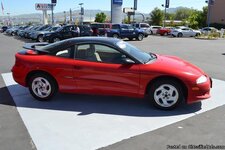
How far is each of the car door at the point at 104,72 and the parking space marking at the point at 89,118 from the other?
0.38 m

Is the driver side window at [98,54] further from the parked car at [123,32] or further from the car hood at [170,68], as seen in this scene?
the parked car at [123,32]

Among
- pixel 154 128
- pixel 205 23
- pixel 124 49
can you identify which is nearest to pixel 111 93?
pixel 124 49

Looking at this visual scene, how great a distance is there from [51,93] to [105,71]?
4.33ft

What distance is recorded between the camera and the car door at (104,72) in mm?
5062

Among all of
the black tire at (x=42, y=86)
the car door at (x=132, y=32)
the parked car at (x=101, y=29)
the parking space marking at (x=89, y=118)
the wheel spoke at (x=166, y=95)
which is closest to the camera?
the parking space marking at (x=89, y=118)

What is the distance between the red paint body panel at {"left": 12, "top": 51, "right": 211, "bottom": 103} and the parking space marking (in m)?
0.32

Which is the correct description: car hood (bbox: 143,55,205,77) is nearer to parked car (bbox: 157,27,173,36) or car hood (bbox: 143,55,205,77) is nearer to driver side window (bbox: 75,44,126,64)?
driver side window (bbox: 75,44,126,64)

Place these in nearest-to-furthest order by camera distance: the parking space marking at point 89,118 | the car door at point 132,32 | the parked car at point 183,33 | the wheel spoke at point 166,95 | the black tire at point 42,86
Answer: the parking space marking at point 89,118, the wheel spoke at point 166,95, the black tire at point 42,86, the car door at point 132,32, the parked car at point 183,33

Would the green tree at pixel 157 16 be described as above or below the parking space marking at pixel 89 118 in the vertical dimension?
above

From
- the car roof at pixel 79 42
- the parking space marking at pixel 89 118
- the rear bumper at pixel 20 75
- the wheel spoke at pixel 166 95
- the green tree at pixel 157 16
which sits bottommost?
the parking space marking at pixel 89 118

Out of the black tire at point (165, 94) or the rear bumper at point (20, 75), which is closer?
the black tire at point (165, 94)

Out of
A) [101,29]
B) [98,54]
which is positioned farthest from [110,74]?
[101,29]

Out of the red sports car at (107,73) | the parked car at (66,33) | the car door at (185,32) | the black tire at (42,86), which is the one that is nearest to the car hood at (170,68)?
the red sports car at (107,73)

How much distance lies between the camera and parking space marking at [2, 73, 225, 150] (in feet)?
12.9
